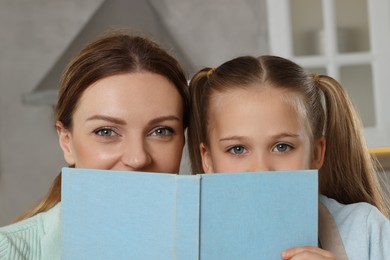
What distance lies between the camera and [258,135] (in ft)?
5.12

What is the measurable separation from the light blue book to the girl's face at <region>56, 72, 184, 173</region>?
0.27 meters

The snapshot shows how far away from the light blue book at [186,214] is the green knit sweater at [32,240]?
0.27m

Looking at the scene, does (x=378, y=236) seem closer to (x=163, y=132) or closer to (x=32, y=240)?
(x=163, y=132)

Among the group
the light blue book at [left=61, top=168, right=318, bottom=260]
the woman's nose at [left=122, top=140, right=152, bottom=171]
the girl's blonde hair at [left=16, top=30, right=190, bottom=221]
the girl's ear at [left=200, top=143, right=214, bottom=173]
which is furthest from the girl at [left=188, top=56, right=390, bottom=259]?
the light blue book at [left=61, top=168, right=318, bottom=260]

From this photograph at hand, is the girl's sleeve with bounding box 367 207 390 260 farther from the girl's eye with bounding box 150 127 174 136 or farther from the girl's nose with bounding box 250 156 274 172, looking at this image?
the girl's eye with bounding box 150 127 174 136

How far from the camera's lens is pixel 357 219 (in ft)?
4.99

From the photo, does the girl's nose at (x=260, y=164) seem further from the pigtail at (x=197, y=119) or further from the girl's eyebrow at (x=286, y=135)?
the pigtail at (x=197, y=119)

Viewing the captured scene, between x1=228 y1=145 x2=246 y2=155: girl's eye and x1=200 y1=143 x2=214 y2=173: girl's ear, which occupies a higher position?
x1=200 y1=143 x2=214 y2=173: girl's ear

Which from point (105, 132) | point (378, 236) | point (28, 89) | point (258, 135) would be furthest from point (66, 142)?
point (28, 89)

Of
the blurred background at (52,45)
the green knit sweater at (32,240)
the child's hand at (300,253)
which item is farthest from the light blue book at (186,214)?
the blurred background at (52,45)

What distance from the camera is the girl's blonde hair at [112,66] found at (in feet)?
5.09

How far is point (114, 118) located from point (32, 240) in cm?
31

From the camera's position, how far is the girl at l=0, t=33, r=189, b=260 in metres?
1.46

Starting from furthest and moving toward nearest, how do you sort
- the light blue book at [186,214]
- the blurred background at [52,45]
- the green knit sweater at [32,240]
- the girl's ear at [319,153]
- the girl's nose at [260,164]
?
1. the blurred background at [52,45]
2. the girl's ear at [319,153]
3. the girl's nose at [260,164]
4. the green knit sweater at [32,240]
5. the light blue book at [186,214]
